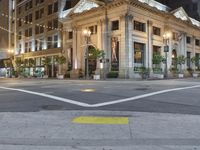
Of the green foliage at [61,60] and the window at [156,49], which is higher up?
the window at [156,49]

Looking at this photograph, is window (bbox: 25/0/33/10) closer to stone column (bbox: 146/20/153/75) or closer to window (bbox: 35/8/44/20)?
window (bbox: 35/8/44/20)

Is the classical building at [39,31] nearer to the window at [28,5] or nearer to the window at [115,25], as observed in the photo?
the window at [28,5]

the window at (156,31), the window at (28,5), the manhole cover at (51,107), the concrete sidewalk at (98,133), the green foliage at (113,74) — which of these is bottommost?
the concrete sidewalk at (98,133)

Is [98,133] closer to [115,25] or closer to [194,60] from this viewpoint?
[115,25]

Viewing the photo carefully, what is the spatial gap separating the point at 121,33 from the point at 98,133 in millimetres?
42657

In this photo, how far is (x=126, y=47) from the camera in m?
48.8

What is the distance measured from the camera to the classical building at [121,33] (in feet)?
161

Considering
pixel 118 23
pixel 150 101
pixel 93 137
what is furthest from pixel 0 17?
pixel 93 137

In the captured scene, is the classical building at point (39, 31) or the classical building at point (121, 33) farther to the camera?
the classical building at point (39, 31)

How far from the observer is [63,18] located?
61875mm

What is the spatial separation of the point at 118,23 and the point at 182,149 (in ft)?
150

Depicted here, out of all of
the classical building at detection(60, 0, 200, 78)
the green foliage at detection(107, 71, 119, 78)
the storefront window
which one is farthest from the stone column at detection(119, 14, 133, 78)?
the storefront window

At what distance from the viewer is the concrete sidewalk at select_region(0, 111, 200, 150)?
6234mm

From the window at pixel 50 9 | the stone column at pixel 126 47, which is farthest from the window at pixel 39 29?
the stone column at pixel 126 47
